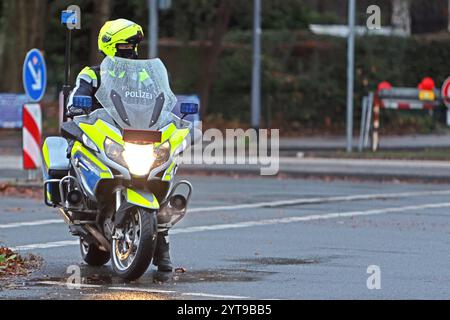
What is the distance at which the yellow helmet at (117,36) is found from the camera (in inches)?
417

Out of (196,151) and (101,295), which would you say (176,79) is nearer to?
(196,151)

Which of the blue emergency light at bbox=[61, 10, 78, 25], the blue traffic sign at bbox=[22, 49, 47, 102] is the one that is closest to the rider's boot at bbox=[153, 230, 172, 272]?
the blue emergency light at bbox=[61, 10, 78, 25]

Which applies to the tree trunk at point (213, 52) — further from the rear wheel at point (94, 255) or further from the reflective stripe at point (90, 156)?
the reflective stripe at point (90, 156)

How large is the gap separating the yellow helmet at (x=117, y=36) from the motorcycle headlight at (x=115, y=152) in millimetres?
963

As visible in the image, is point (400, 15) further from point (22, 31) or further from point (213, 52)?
point (22, 31)

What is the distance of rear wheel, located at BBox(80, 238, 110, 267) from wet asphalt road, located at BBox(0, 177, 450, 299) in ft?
0.30

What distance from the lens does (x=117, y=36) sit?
10.6 meters

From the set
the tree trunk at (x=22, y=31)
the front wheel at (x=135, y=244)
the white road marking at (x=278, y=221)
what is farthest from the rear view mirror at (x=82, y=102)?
the tree trunk at (x=22, y=31)

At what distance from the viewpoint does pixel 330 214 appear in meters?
16.9

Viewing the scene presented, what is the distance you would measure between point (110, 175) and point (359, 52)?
31.4 meters

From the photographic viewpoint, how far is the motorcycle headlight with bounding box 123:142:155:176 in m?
9.93

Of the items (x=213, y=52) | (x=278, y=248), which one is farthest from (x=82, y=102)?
(x=213, y=52)

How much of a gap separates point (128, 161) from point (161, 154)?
0.85 feet

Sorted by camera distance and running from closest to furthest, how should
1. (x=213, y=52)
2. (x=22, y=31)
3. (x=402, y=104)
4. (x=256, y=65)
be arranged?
(x=402, y=104) < (x=256, y=65) < (x=22, y=31) < (x=213, y=52)
